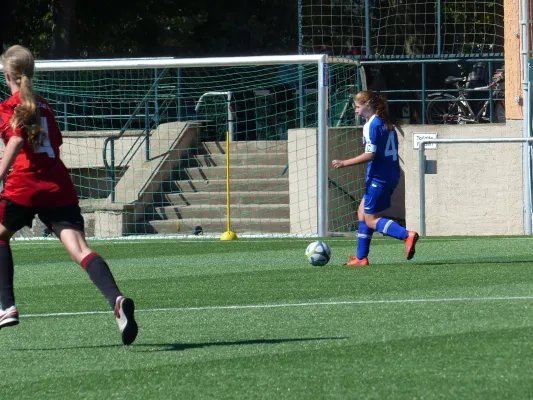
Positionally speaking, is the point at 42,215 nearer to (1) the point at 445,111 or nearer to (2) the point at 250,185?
(2) the point at 250,185

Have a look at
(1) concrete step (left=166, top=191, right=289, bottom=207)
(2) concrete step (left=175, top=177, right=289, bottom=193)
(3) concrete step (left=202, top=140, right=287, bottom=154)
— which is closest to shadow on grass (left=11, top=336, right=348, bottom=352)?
(1) concrete step (left=166, top=191, right=289, bottom=207)

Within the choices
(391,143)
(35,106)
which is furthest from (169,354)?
(391,143)

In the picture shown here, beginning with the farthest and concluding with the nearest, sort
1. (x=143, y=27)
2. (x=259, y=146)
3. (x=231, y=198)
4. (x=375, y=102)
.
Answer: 1. (x=143, y=27)
2. (x=259, y=146)
3. (x=231, y=198)
4. (x=375, y=102)

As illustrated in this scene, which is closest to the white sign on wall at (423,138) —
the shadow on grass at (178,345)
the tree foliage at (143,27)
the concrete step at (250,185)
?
the concrete step at (250,185)

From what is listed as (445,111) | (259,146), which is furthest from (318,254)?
(445,111)

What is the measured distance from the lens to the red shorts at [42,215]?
712 centimetres

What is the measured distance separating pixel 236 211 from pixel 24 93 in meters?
13.9

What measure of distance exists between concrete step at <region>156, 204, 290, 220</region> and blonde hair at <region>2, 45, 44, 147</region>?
1367cm

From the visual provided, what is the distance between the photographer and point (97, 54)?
39344mm

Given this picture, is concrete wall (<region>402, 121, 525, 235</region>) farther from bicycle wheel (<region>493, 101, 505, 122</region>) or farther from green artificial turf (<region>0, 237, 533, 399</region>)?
green artificial turf (<region>0, 237, 533, 399</region>)

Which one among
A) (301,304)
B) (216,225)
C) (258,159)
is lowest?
(216,225)

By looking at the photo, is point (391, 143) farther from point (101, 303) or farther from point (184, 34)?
point (184, 34)

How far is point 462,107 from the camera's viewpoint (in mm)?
23500

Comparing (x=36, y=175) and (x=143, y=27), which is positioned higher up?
(x=143, y=27)
